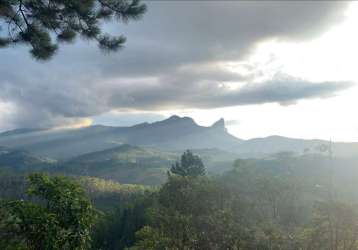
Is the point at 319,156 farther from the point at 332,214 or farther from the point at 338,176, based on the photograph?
the point at 332,214

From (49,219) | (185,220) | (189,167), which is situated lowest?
(189,167)

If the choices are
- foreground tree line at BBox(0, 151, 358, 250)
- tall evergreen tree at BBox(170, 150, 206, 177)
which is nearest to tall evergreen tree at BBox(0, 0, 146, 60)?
foreground tree line at BBox(0, 151, 358, 250)

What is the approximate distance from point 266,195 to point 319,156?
103009 mm

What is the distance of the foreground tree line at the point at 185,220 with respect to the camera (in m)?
9.09

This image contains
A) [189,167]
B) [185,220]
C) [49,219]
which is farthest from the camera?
[189,167]

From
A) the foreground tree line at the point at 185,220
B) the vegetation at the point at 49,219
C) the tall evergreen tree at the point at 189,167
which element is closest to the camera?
the vegetation at the point at 49,219

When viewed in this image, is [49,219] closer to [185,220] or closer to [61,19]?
[61,19]

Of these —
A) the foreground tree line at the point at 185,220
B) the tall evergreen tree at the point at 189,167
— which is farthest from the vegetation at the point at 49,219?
the tall evergreen tree at the point at 189,167

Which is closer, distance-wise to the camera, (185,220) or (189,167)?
(185,220)

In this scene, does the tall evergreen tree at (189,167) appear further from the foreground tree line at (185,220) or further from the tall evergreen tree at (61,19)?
the tall evergreen tree at (61,19)

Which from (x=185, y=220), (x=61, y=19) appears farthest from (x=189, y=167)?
(x=61, y=19)

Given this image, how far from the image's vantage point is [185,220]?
98.4ft

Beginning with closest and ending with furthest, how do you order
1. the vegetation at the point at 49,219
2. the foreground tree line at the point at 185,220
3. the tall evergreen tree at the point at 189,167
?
1. the vegetation at the point at 49,219
2. the foreground tree line at the point at 185,220
3. the tall evergreen tree at the point at 189,167

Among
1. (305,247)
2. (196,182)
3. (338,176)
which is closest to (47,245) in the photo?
(305,247)
